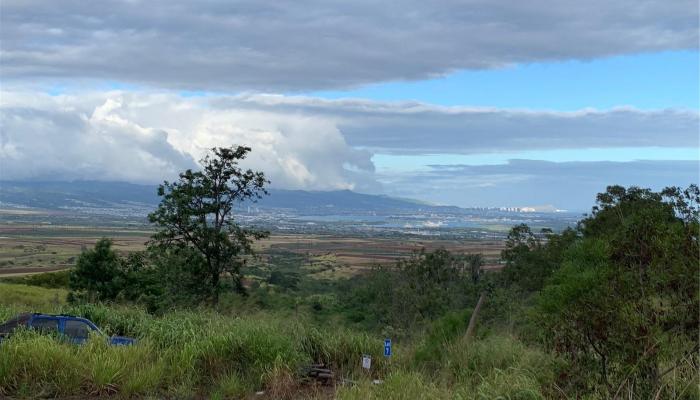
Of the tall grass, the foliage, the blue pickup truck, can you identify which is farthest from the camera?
the foliage

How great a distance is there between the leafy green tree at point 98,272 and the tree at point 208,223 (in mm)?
4719

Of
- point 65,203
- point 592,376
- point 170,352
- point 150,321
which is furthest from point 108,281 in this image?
point 65,203

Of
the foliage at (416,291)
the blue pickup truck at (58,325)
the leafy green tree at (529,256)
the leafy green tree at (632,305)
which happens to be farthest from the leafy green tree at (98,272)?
the leafy green tree at (632,305)

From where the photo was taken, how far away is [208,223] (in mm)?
25531

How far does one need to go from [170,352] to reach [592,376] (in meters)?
5.62

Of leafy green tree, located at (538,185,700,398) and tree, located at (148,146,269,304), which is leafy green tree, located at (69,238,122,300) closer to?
tree, located at (148,146,269,304)

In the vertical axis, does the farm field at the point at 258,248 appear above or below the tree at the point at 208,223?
below

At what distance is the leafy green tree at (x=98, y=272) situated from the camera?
96.4ft

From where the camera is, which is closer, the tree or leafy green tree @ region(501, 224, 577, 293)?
the tree

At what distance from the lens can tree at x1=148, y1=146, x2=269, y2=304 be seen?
81.7 ft

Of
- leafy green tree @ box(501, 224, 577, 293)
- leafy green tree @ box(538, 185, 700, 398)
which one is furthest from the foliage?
leafy green tree @ box(538, 185, 700, 398)

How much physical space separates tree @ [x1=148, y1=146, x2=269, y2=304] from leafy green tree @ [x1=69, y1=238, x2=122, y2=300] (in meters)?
4.72

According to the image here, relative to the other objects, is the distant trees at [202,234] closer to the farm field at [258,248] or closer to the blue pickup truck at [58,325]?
the blue pickup truck at [58,325]

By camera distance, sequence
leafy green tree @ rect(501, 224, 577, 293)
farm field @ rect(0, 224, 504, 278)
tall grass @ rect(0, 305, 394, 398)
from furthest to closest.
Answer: farm field @ rect(0, 224, 504, 278), leafy green tree @ rect(501, 224, 577, 293), tall grass @ rect(0, 305, 394, 398)
